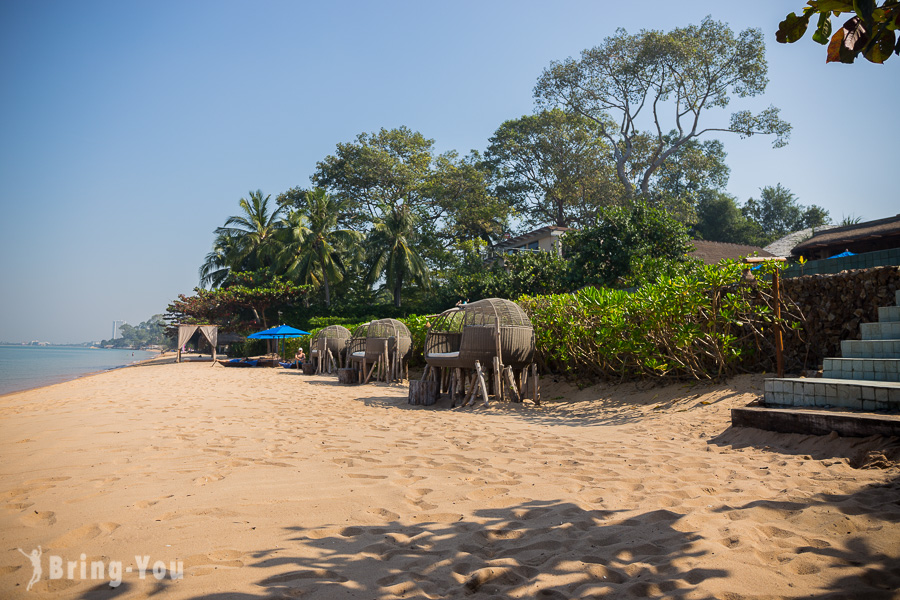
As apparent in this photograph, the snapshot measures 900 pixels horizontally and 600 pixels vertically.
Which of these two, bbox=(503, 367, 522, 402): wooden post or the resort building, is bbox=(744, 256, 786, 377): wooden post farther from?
the resort building

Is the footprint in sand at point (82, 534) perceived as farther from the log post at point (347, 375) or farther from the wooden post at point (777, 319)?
the log post at point (347, 375)

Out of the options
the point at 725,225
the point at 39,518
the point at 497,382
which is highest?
the point at 725,225

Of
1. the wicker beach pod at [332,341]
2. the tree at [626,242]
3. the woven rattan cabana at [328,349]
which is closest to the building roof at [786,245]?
the tree at [626,242]

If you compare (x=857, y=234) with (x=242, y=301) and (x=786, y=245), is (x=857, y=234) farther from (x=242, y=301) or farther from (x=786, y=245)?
(x=242, y=301)

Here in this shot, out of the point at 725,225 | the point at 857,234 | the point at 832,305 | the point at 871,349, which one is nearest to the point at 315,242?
the point at 857,234

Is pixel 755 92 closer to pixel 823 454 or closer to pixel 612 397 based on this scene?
pixel 612 397

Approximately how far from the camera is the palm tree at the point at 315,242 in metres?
34.3

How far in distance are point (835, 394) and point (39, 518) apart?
624 centimetres

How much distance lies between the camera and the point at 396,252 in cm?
3300

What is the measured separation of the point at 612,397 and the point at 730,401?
2.26 metres

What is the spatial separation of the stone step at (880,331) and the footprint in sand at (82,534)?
7112 mm

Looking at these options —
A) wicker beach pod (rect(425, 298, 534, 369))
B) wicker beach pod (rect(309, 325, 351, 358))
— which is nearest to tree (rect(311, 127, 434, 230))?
wicker beach pod (rect(309, 325, 351, 358))

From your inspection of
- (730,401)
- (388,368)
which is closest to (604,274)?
(388,368)

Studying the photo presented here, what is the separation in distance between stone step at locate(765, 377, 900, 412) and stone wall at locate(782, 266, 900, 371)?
1.92 metres
